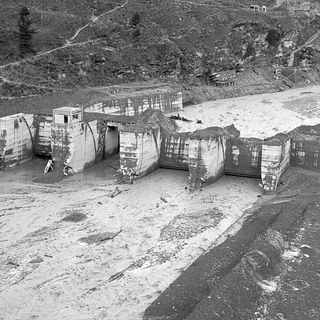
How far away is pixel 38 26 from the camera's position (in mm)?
57500

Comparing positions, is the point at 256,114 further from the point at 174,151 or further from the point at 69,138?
the point at 69,138

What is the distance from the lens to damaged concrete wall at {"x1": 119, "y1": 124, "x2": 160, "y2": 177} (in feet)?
101

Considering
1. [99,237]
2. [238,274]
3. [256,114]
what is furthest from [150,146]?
[256,114]

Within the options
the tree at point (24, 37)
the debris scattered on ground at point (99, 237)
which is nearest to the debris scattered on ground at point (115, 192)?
the debris scattered on ground at point (99, 237)

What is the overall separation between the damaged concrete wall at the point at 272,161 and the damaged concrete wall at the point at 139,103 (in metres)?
17.2

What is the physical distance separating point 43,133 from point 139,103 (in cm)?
1171

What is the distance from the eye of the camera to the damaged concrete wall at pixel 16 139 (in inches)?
1336

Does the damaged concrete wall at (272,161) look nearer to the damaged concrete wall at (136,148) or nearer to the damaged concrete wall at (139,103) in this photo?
the damaged concrete wall at (136,148)

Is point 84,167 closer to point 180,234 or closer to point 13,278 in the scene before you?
point 180,234

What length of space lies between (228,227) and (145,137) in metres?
8.90

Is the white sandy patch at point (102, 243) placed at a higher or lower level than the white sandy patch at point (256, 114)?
lower

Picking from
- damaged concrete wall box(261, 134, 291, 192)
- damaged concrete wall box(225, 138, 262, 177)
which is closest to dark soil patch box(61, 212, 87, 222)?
damaged concrete wall box(225, 138, 262, 177)

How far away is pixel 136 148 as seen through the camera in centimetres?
3066

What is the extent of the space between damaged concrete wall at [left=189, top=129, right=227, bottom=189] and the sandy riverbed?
2.39 feet
